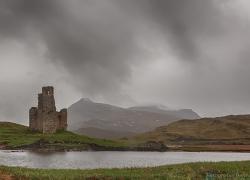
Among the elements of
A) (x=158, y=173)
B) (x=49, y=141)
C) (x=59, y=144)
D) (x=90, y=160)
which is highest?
(x=49, y=141)

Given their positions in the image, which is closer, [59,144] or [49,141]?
[59,144]

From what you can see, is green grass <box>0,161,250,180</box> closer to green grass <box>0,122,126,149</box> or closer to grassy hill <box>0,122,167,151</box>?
grassy hill <box>0,122,167,151</box>

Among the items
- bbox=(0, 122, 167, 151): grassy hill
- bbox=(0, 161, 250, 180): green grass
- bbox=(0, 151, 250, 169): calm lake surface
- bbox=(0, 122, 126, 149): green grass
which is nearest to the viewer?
bbox=(0, 161, 250, 180): green grass

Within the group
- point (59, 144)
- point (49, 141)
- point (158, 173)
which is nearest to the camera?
point (158, 173)

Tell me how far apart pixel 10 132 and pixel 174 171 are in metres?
160

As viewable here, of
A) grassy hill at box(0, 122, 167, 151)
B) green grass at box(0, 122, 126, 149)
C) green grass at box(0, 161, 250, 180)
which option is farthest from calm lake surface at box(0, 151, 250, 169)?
green grass at box(0, 122, 126, 149)

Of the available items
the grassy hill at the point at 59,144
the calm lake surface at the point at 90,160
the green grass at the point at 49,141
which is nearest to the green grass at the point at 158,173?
the calm lake surface at the point at 90,160

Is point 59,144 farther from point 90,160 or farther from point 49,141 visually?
point 90,160

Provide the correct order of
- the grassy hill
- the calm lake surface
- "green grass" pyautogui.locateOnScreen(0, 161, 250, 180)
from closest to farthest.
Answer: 1. "green grass" pyautogui.locateOnScreen(0, 161, 250, 180)
2. the calm lake surface
3. the grassy hill

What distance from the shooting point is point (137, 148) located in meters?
186

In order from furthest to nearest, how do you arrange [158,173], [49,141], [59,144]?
[49,141] → [59,144] → [158,173]

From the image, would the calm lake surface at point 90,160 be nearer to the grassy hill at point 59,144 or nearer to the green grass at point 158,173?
the green grass at point 158,173

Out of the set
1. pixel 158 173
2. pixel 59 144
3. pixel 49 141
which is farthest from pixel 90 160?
pixel 49 141

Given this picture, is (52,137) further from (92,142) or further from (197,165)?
(197,165)
